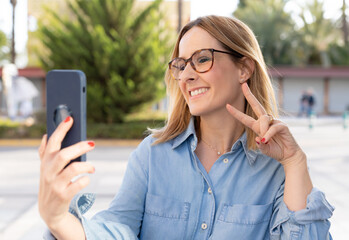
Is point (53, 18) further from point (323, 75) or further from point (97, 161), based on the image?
point (323, 75)

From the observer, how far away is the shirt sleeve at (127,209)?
1.49 meters

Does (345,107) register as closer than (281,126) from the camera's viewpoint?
No

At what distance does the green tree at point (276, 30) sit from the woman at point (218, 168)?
3186 centimetres

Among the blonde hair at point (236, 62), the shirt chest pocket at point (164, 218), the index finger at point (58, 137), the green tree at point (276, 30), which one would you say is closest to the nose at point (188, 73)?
the blonde hair at point (236, 62)

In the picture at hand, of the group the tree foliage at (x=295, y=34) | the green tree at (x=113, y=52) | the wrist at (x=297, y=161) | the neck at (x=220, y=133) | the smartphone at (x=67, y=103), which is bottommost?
the wrist at (x=297, y=161)

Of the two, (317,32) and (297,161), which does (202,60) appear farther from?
(317,32)

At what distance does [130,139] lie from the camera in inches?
497

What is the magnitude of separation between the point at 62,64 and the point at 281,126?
40.8 feet

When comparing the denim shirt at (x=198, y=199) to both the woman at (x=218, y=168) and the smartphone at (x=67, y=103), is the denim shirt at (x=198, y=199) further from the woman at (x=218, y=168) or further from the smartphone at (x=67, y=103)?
the smartphone at (x=67, y=103)

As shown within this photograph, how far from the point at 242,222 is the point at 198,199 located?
0.66 ft

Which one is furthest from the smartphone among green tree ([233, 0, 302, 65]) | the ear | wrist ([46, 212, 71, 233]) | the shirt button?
green tree ([233, 0, 302, 65])

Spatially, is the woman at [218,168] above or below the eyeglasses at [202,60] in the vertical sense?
below

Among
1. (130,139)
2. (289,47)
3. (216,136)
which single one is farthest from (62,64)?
(289,47)

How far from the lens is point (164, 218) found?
1.66 m
